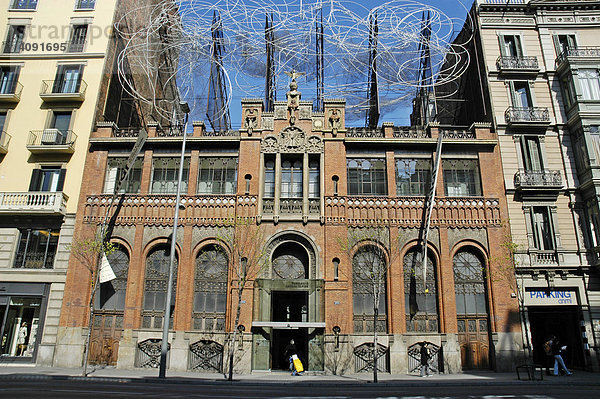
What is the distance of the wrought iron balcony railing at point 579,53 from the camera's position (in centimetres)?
2806

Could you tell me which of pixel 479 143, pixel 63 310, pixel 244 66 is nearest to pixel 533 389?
pixel 479 143

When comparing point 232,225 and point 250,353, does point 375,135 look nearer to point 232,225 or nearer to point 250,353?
point 232,225

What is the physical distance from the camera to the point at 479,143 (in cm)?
2711

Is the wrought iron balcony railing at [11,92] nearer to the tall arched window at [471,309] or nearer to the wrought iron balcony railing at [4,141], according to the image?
the wrought iron balcony railing at [4,141]

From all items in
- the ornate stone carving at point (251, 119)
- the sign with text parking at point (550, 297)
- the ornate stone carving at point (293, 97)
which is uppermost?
the ornate stone carving at point (293, 97)

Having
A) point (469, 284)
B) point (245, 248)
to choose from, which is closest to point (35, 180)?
point (245, 248)

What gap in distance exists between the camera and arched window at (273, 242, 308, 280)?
25266mm

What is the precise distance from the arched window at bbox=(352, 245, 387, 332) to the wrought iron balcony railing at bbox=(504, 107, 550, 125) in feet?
42.2

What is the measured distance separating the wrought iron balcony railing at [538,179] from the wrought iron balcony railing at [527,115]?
138 inches

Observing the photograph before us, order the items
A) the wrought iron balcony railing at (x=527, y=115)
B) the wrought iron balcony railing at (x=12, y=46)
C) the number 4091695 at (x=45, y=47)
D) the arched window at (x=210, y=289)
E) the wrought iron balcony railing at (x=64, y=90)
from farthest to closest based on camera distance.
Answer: the wrought iron balcony railing at (x=12, y=46), the number 4091695 at (x=45, y=47), the wrought iron balcony railing at (x=64, y=90), the wrought iron balcony railing at (x=527, y=115), the arched window at (x=210, y=289)

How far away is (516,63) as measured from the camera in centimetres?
2888

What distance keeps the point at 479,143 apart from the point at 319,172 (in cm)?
1077

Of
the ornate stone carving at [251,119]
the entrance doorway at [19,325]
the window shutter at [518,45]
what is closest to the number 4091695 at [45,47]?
the ornate stone carving at [251,119]

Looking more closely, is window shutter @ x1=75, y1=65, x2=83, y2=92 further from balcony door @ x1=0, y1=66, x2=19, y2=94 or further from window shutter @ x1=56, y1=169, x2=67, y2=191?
window shutter @ x1=56, y1=169, x2=67, y2=191
